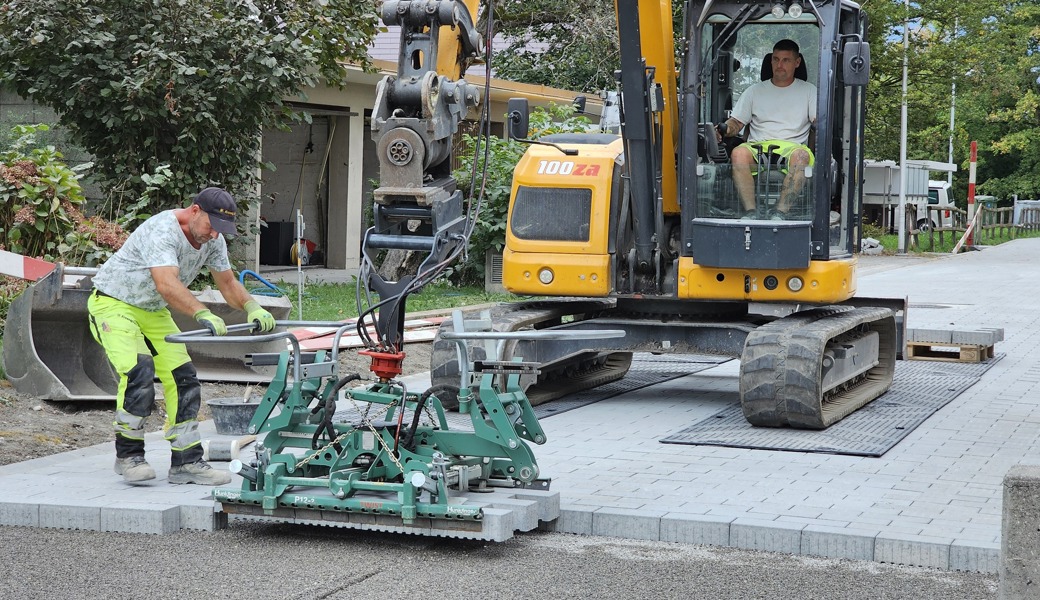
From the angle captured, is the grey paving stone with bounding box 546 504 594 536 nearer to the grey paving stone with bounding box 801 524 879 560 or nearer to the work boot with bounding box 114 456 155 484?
the grey paving stone with bounding box 801 524 879 560

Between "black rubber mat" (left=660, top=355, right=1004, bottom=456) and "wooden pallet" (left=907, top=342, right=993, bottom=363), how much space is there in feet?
4.48

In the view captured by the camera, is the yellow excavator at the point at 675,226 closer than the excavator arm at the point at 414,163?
No

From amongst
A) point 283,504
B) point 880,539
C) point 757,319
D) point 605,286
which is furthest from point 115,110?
point 880,539

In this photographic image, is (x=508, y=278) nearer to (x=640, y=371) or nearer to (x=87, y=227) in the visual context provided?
(x=640, y=371)

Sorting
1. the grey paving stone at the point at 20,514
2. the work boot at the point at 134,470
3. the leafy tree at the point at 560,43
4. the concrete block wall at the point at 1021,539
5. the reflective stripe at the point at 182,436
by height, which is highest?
the leafy tree at the point at 560,43

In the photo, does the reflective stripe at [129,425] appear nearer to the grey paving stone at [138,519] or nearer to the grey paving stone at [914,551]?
the grey paving stone at [138,519]

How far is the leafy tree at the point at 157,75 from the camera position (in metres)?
14.3

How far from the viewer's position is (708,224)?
396 inches

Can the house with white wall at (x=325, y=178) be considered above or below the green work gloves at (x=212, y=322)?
above

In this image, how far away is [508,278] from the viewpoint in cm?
1077

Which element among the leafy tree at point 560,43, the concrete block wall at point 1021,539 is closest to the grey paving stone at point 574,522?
the concrete block wall at point 1021,539

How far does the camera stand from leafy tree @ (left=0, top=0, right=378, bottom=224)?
14.3 m

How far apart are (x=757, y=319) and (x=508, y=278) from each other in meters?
1.98

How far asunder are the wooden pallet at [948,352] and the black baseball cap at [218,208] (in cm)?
869
